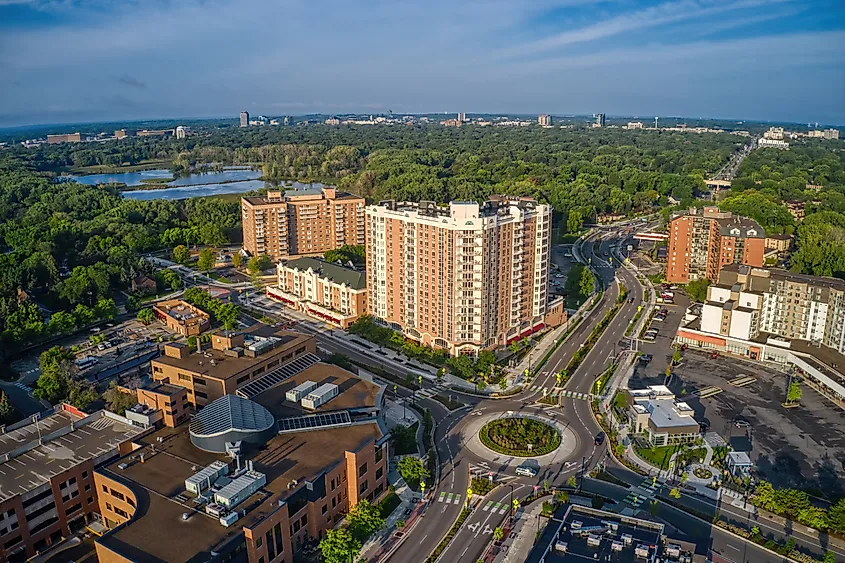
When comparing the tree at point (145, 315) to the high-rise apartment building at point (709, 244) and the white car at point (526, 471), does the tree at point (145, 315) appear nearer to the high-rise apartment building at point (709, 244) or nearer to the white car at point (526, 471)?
the white car at point (526, 471)

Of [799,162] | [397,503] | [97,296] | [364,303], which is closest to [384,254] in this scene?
[364,303]

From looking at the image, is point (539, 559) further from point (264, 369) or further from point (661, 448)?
point (264, 369)

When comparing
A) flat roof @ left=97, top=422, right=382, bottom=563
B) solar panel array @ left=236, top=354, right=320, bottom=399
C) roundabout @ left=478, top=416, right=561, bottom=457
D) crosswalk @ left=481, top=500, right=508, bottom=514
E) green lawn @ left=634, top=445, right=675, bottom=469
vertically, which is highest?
solar panel array @ left=236, top=354, right=320, bottom=399

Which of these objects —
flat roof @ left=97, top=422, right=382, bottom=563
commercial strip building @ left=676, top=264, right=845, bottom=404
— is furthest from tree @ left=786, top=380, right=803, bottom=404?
flat roof @ left=97, top=422, right=382, bottom=563

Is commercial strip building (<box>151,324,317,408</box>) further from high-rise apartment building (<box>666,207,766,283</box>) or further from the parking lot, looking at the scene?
high-rise apartment building (<box>666,207,766,283</box>)

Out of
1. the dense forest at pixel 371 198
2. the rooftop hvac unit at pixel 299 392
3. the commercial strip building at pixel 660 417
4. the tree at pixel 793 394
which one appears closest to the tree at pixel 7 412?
the dense forest at pixel 371 198

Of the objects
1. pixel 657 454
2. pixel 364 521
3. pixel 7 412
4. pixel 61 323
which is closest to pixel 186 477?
pixel 364 521

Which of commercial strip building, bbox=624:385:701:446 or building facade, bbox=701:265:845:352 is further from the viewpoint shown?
building facade, bbox=701:265:845:352
